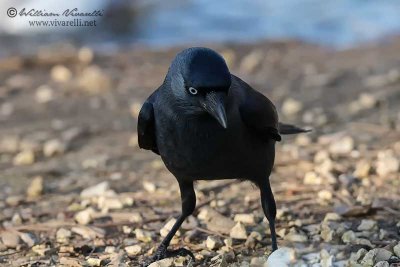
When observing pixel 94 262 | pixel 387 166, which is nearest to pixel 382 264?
pixel 94 262

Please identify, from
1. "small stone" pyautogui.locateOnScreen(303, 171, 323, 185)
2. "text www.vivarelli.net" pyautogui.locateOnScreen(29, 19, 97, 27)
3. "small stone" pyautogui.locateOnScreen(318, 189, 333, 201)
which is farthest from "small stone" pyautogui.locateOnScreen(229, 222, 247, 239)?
"text www.vivarelli.net" pyautogui.locateOnScreen(29, 19, 97, 27)

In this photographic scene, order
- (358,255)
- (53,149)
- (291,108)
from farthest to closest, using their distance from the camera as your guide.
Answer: (291,108)
(53,149)
(358,255)

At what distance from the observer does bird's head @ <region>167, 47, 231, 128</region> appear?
379cm

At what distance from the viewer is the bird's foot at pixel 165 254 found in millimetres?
4430

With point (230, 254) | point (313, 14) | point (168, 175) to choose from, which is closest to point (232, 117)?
point (230, 254)

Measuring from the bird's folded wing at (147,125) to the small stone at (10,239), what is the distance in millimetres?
964

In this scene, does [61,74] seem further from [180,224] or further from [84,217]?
[180,224]

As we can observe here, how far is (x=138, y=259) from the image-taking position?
4.55 metres

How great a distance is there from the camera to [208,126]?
160 inches

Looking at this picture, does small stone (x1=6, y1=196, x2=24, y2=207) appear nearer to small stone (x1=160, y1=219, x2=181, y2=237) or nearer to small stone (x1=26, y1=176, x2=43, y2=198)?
small stone (x1=26, y1=176, x2=43, y2=198)

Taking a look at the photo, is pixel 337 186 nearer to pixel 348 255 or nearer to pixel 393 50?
pixel 348 255

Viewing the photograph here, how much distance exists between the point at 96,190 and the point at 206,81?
2222mm

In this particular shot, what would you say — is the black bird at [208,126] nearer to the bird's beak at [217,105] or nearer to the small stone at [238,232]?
the bird's beak at [217,105]

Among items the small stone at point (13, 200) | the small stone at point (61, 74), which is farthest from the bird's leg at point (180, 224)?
the small stone at point (61, 74)
